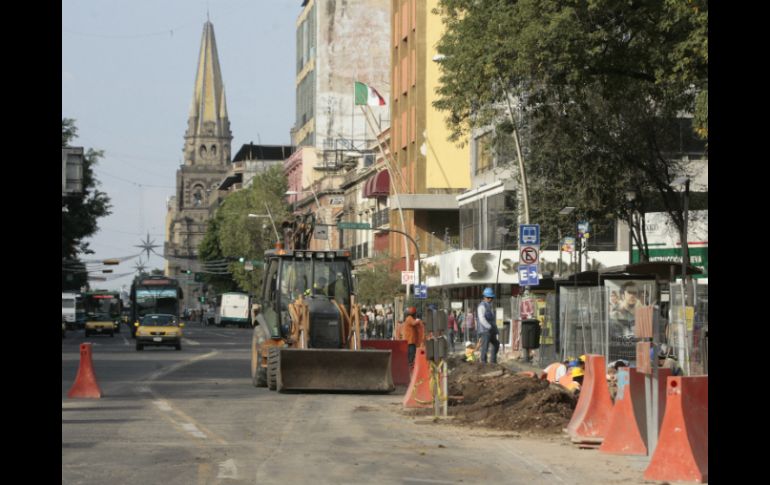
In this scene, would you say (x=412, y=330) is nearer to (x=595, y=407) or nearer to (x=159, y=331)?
(x=595, y=407)

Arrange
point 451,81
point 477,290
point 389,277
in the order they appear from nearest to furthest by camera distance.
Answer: point 451,81
point 477,290
point 389,277

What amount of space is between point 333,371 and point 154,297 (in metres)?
59.6

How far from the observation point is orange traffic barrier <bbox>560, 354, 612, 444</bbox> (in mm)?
17781

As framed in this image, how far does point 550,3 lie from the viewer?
28562 mm

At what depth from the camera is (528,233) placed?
37.8m

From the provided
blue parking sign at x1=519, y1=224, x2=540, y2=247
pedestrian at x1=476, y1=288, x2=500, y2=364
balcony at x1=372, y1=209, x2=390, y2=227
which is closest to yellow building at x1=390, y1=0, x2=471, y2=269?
balcony at x1=372, y1=209, x2=390, y2=227

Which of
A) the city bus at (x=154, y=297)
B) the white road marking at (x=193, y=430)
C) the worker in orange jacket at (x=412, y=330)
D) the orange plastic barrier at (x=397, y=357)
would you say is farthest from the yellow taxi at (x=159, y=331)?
the white road marking at (x=193, y=430)

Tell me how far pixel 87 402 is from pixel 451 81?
1106 centimetres

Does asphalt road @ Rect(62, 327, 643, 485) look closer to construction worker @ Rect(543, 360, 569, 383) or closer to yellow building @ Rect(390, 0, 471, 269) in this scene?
construction worker @ Rect(543, 360, 569, 383)

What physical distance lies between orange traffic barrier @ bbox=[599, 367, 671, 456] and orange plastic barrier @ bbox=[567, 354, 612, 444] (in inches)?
37.0

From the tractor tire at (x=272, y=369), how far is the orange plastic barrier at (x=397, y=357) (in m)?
2.64

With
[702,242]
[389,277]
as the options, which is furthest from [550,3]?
[389,277]

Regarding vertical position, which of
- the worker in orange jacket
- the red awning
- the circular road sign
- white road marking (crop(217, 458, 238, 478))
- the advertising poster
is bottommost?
white road marking (crop(217, 458, 238, 478))
